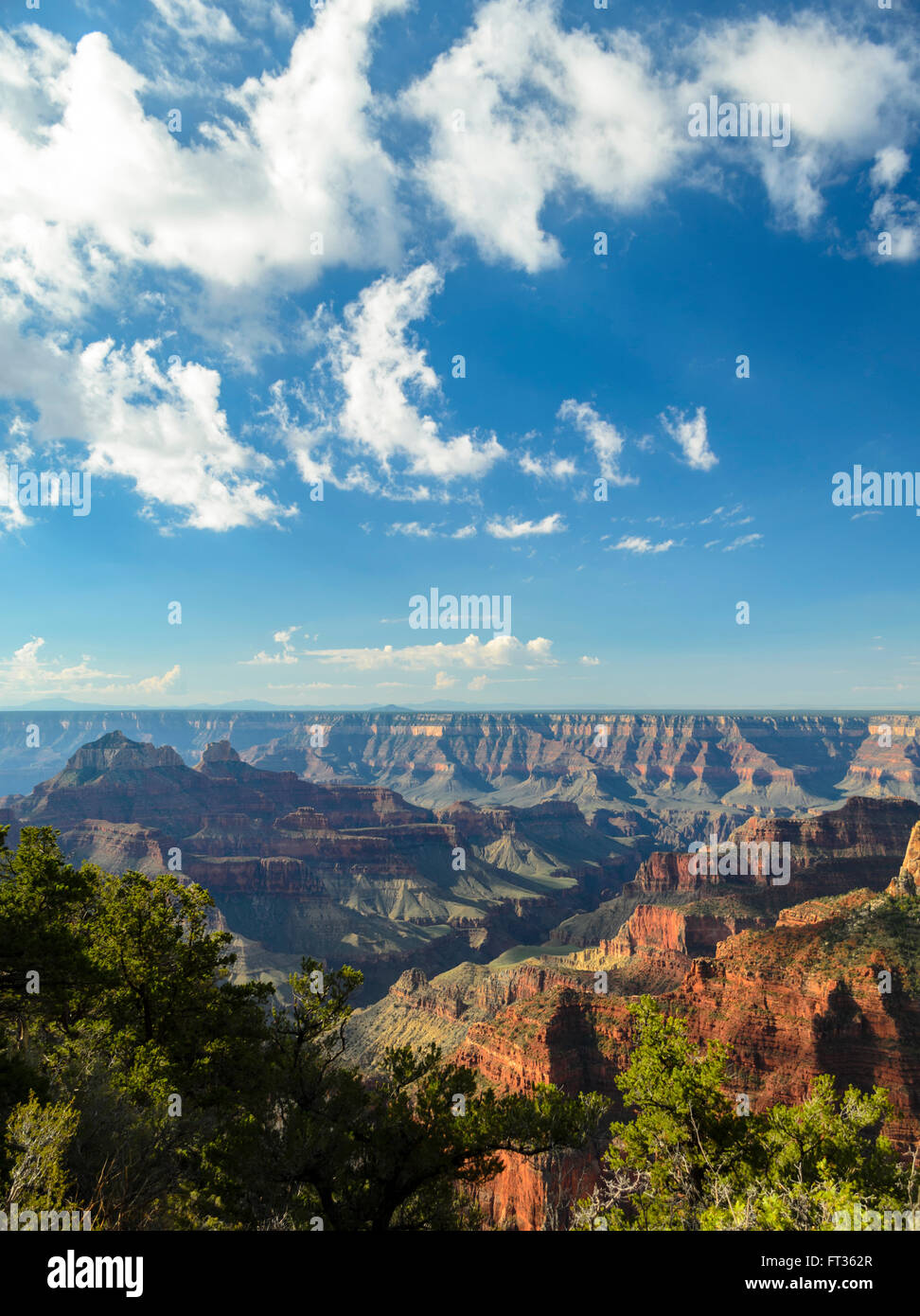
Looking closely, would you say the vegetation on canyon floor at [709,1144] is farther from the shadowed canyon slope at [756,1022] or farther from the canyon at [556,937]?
the shadowed canyon slope at [756,1022]

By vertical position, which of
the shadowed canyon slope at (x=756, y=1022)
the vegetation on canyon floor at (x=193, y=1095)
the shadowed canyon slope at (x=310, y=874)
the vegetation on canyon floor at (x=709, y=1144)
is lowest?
the shadowed canyon slope at (x=310, y=874)

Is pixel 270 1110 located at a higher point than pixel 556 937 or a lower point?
higher

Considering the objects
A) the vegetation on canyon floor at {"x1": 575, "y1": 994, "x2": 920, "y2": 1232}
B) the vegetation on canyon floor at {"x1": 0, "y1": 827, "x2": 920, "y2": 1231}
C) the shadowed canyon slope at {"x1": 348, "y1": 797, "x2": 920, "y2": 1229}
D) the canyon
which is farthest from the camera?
the canyon

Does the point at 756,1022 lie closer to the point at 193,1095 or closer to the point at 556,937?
the point at 193,1095

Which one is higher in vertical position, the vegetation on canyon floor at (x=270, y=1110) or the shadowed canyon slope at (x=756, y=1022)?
the vegetation on canyon floor at (x=270, y=1110)

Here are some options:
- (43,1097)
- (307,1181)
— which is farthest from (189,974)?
(307,1181)

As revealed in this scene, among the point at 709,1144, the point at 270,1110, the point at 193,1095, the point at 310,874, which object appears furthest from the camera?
the point at 310,874

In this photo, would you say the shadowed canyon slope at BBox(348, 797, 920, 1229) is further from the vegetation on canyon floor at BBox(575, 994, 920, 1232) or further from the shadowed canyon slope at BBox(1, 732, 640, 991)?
the shadowed canyon slope at BBox(1, 732, 640, 991)

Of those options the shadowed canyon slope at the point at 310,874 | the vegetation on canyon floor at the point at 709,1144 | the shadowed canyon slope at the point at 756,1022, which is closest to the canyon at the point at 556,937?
the shadowed canyon slope at the point at 756,1022

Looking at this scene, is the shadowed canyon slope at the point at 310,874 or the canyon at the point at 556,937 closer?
the canyon at the point at 556,937

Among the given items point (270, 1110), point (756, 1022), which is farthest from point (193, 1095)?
point (756, 1022)

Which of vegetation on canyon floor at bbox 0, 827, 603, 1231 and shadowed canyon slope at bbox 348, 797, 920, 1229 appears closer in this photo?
vegetation on canyon floor at bbox 0, 827, 603, 1231

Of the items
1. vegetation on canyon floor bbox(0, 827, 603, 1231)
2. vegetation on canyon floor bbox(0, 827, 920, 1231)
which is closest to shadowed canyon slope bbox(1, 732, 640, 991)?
vegetation on canyon floor bbox(0, 827, 603, 1231)
